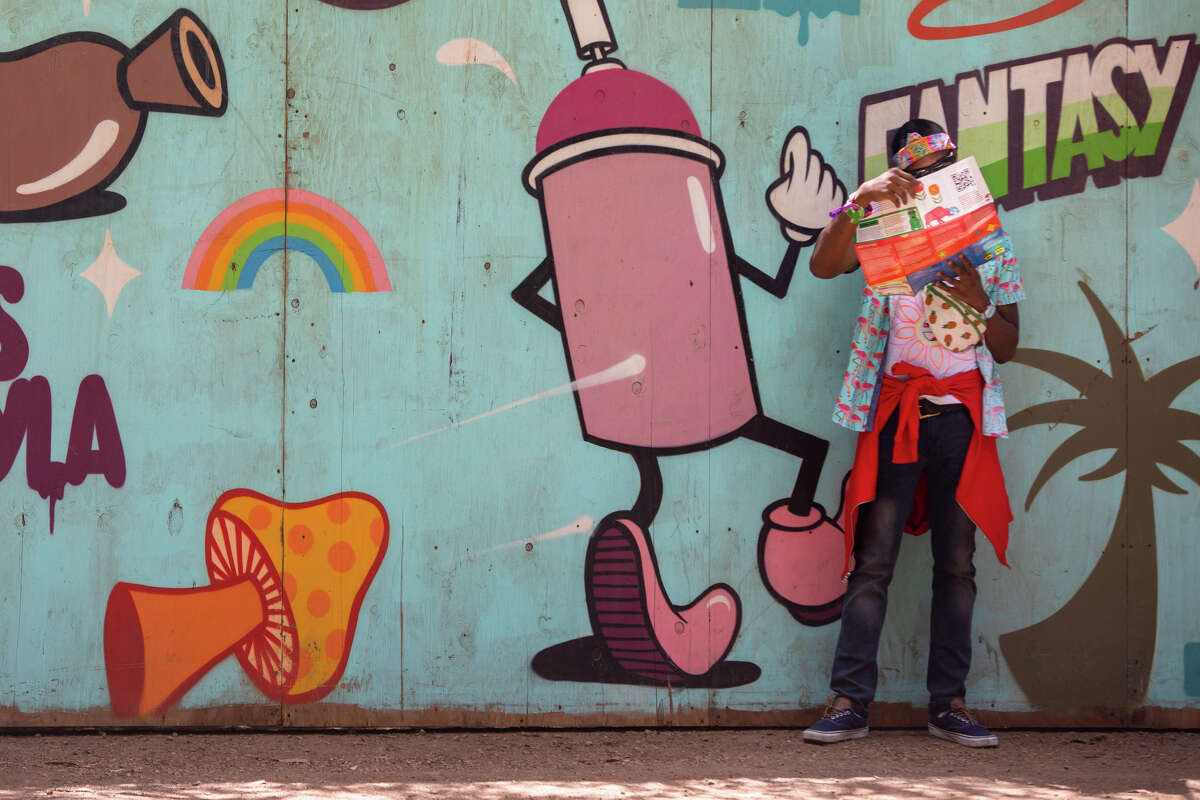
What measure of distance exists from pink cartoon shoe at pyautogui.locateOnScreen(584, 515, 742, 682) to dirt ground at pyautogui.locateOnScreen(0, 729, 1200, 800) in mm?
263

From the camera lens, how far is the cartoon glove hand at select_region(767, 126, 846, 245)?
412 cm

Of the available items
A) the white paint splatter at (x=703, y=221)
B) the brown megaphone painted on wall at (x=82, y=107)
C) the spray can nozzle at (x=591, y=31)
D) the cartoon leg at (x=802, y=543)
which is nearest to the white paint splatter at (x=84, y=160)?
the brown megaphone painted on wall at (x=82, y=107)

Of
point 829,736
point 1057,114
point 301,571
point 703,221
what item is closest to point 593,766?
point 829,736

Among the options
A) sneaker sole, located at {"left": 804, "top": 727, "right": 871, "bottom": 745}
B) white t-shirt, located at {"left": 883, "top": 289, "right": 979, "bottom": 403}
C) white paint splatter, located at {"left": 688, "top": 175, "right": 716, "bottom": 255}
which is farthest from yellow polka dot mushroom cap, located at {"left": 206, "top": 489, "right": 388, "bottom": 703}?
white t-shirt, located at {"left": 883, "top": 289, "right": 979, "bottom": 403}

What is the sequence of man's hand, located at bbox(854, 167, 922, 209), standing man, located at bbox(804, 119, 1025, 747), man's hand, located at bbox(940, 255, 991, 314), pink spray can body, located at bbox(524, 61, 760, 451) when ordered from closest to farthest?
man's hand, located at bbox(854, 167, 922, 209) < man's hand, located at bbox(940, 255, 991, 314) < standing man, located at bbox(804, 119, 1025, 747) < pink spray can body, located at bbox(524, 61, 760, 451)

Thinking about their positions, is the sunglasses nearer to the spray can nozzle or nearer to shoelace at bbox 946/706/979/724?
the spray can nozzle

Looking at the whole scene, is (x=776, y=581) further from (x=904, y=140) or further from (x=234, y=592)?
(x=234, y=592)

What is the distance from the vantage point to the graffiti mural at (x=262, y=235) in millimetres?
4031

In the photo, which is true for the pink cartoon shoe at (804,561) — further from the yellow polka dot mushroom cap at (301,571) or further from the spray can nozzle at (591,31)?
the spray can nozzle at (591,31)

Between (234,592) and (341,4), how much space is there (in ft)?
6.99

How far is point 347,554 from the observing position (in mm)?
4047

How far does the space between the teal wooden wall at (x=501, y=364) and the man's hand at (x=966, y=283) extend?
508mm

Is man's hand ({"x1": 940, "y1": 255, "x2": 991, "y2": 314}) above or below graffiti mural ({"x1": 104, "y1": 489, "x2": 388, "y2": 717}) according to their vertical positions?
above

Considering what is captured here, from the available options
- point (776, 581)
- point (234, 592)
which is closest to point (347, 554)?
point (234, 592)
